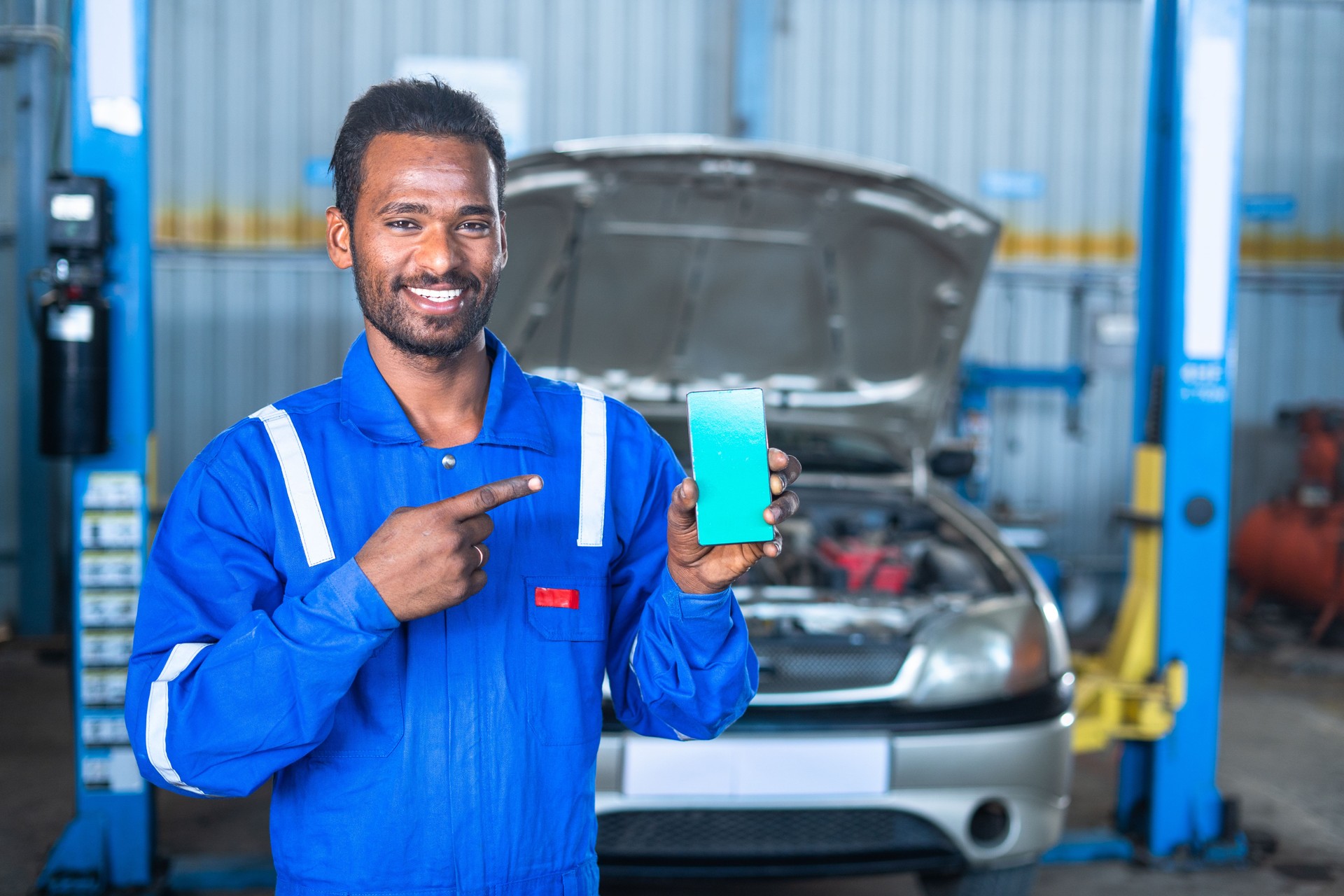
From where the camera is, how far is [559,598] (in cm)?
118

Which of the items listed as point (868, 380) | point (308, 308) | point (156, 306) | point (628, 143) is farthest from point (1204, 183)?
point (156, 306)

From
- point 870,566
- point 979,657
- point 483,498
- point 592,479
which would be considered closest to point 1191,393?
point 870,566

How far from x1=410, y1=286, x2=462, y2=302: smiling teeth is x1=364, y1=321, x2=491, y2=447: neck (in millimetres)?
73

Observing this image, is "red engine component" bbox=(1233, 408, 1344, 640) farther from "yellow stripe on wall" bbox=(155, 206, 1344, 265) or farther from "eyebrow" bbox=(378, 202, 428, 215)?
"eyebrow" bbox=(378, 202, 428, 215)

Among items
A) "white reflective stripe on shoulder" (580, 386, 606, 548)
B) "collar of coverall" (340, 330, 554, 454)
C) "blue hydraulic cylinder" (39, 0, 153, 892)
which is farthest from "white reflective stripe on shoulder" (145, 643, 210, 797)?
"blue hydraulic cylinder" (39, 0, 153, 892)

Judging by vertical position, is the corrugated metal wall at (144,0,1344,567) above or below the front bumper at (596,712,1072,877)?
above

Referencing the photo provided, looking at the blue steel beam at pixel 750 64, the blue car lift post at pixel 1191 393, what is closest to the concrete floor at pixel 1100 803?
the blue car lift post at pixel 1191 393

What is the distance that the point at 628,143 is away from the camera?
8.66 ft

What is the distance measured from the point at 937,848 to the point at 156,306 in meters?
5.95

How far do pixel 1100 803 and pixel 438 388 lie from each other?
3410 millimetres

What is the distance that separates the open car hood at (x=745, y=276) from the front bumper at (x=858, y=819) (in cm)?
119

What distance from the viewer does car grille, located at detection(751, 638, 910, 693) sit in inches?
95.0

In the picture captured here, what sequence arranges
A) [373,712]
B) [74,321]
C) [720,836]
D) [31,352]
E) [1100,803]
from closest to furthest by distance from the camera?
[373,712] → [720,836] → [74,321] → [1100,803] → [31,352]

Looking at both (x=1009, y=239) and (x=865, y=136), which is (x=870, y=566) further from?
(x=1009, y=239)
